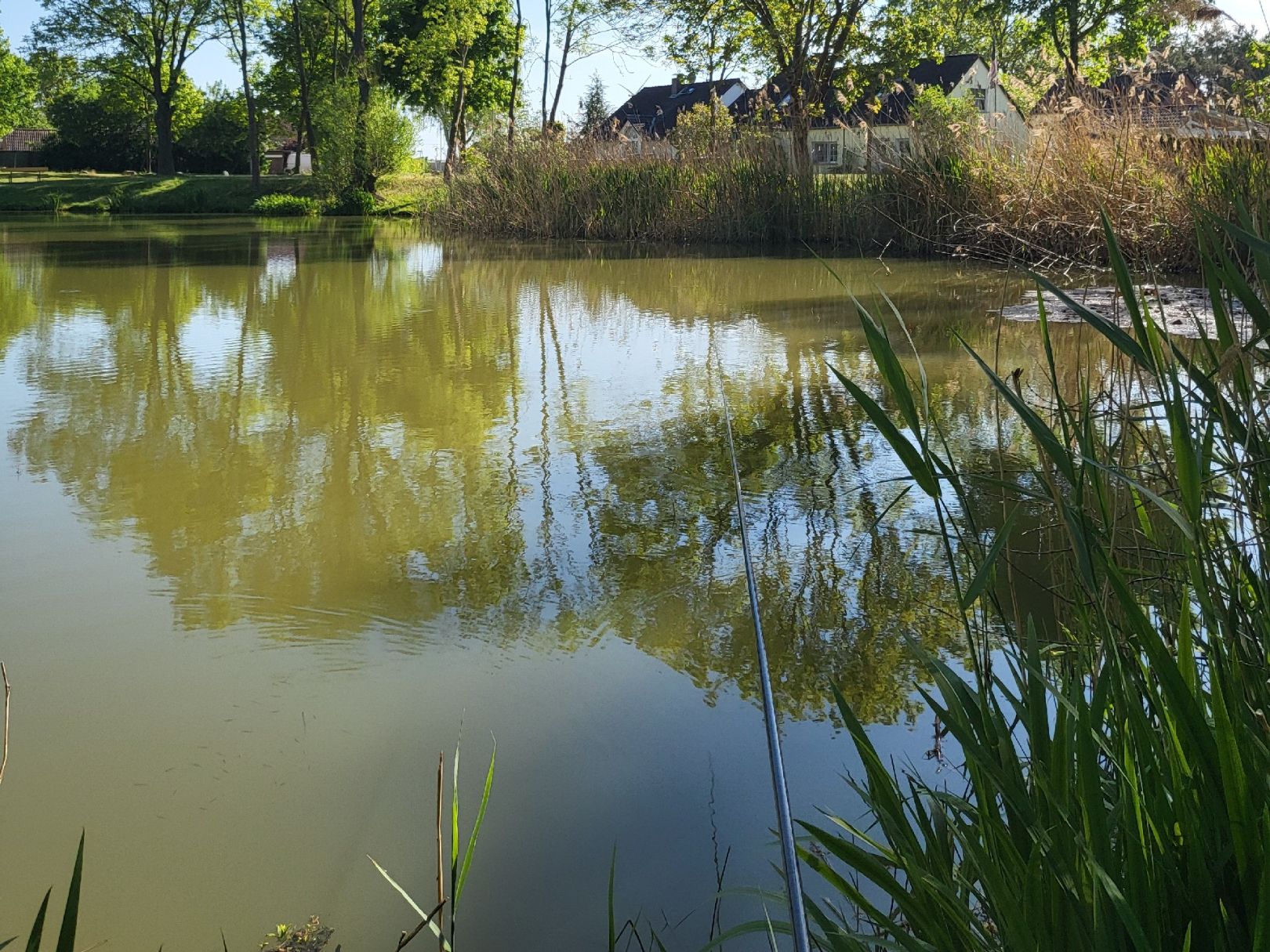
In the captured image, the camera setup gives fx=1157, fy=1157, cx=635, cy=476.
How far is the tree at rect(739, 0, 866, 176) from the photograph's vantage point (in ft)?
56.0

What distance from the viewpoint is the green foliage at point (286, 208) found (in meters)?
24.3

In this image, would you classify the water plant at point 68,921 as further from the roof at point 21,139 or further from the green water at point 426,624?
the roof at point 21,139

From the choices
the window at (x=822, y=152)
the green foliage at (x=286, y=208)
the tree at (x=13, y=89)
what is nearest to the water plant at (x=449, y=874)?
the window at (x=822, y=152)

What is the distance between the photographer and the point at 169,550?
2.88 metres

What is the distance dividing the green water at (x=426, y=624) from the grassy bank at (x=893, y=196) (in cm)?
317

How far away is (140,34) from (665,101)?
18.3m

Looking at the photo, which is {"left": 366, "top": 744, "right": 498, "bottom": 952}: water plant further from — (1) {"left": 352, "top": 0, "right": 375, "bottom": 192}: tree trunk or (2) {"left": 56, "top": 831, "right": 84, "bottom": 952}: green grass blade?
(1) {"left": 352, "top": 0, "right": 375, "bottom": 192}: tree trunk

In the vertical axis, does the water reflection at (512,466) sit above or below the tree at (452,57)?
below

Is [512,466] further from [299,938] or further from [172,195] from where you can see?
[172,195]

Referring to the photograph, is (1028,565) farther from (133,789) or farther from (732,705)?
(133,789)

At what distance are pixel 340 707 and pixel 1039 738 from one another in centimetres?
132

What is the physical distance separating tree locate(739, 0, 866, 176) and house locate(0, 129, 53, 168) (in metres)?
31.7

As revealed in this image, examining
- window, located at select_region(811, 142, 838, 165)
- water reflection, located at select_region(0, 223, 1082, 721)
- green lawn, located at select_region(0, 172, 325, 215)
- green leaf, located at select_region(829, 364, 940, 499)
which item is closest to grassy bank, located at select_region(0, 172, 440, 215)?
green lawn, located at select_region(0, 172, 325, 215)

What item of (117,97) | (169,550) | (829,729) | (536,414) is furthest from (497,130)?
(117,97)
